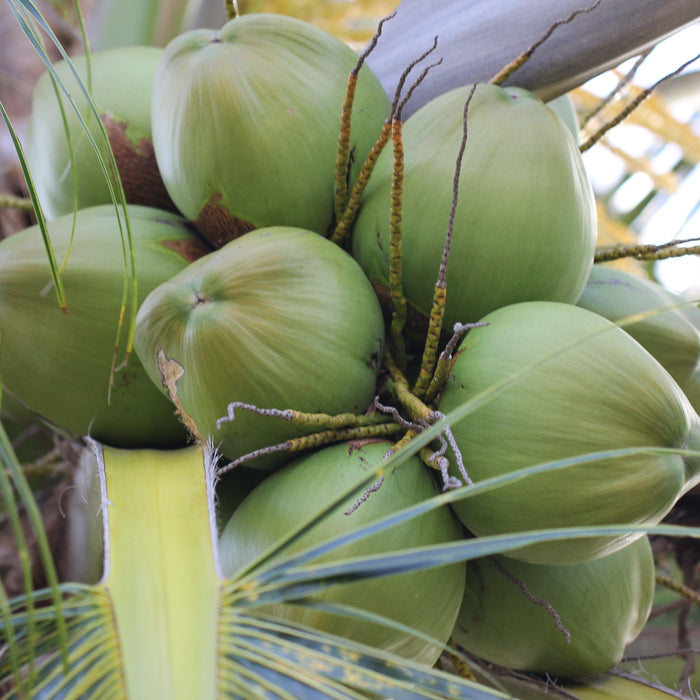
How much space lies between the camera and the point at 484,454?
25.7 inches

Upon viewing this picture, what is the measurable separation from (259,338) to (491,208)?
25cm

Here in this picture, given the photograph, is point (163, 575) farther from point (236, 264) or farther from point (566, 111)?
point (566, 111)

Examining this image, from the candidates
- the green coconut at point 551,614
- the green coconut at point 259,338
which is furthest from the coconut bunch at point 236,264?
the green coconut at point 551,614

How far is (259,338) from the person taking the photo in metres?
0.67

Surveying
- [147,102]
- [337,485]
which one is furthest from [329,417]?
[147,102]

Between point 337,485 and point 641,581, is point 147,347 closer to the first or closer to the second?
point 337,485

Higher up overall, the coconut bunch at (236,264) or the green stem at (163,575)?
the coconut bunch at (236,264)

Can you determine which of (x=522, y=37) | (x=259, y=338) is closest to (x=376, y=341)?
(x=259, y=338)

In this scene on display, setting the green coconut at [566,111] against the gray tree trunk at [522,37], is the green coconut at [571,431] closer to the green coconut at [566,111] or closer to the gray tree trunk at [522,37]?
the gray tree trunk at [522,37]

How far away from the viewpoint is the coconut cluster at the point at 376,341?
0.65m

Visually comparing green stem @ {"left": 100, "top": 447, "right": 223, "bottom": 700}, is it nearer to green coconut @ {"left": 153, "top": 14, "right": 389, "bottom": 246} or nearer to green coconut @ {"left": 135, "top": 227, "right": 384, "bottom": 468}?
green coconut @ {"left": 135, "top": 227, "right": 384, "bottom": 468}

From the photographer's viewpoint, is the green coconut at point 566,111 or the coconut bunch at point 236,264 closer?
the coconut bunch at point 236,264

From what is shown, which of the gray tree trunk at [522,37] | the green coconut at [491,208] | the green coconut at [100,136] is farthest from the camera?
the green coconut at [100,136]

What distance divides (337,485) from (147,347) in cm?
22
